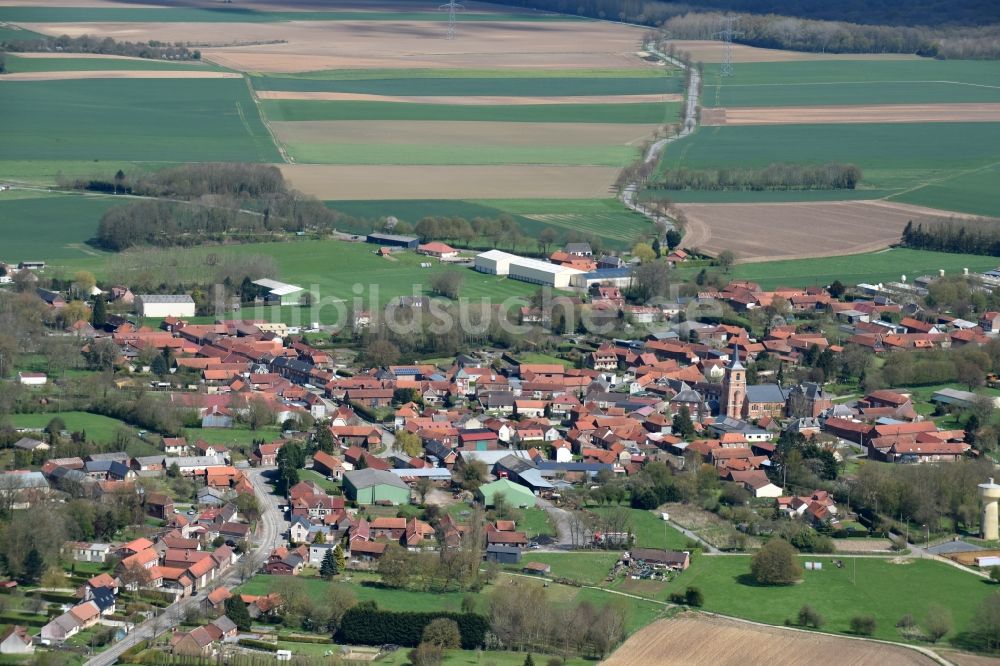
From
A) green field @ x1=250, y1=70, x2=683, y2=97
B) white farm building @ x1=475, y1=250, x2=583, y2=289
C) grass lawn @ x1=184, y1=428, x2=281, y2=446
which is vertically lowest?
grass lawn @ x1=184, y1=428, x2=281, y2=446

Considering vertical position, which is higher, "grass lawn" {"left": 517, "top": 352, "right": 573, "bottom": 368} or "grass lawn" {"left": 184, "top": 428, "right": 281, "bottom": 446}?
"grass lawn" {"left": 517, "top": 352, "right": 573, "bottom": 368}

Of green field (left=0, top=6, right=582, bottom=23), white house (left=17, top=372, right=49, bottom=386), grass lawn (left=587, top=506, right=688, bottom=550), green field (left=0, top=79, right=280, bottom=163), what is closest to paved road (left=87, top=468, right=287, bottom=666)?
grass lawn (left=587, top=506, right=688, bottom=550)

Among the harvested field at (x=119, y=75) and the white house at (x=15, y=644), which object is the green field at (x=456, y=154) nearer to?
the harvested field at (x=119, y=75)

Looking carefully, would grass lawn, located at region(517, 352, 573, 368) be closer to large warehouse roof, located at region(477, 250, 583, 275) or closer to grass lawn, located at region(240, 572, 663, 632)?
large warehouse roof, located at region(477, 250, 583, 275)

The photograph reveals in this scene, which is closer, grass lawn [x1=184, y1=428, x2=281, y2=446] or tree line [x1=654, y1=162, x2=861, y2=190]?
grass lawn [x1=184, y1=428, x2=281, y2=446]

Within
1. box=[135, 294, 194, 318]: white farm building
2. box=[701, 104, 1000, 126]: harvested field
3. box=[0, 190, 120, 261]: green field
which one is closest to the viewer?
box=[135, 294, 194, 318]: white farm building

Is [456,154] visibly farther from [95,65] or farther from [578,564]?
[578,564]

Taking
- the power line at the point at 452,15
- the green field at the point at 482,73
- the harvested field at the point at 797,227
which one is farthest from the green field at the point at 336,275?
the power line at the point at 452,15
